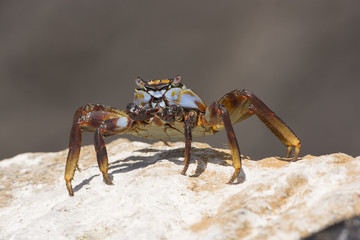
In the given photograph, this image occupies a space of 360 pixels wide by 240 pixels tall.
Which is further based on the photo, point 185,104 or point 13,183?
point 13,183

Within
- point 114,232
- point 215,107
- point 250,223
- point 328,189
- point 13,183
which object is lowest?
point 13,183

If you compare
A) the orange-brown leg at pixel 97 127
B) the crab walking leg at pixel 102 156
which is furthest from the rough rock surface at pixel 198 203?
Answer: the orange-brown leg at pixel 97 127

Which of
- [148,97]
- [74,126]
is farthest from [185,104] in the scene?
[74,126]

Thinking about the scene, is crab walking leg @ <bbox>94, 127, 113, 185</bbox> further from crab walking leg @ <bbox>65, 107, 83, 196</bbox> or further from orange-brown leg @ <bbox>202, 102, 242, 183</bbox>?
orange-brown leg @ <bbox>202, 102, 242, 183</bbox>

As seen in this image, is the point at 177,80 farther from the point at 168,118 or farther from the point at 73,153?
the point at 73,153

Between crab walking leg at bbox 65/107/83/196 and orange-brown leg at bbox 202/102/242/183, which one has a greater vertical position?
orange-brown leg at bbox 202/102/242/183

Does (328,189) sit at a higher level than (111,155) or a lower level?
higher

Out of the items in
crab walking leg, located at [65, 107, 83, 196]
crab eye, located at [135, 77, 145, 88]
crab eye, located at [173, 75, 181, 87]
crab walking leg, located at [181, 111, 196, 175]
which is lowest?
crab walking leg, located at [65, 107, 83, 196]

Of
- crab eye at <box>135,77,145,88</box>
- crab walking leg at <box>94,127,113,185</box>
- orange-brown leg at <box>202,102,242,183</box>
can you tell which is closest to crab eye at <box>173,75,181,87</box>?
crab eye at <box>135,77,145,88</box>

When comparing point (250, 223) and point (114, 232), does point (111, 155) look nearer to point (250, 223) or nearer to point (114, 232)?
point (114, 232)
